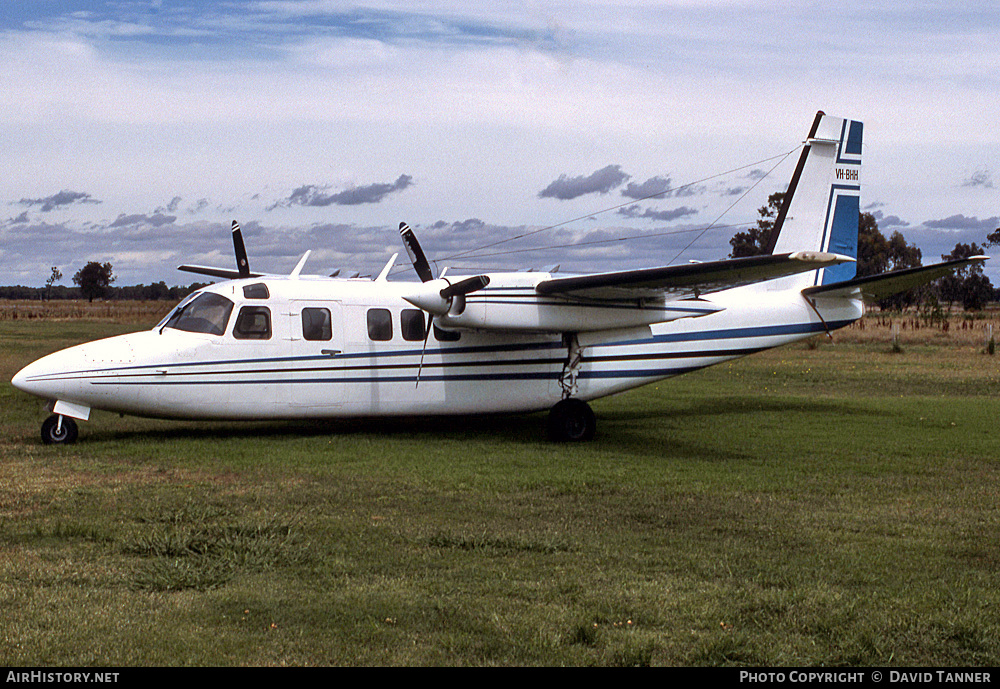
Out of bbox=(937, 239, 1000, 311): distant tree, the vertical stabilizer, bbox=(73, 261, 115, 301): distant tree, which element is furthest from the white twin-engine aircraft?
bbox=(73, 261, 115, 301): distant tree

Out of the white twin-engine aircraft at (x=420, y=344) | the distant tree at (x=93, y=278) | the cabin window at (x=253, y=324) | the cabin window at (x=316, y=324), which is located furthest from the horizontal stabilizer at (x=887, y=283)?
the distant tree at (x=93, y=278)

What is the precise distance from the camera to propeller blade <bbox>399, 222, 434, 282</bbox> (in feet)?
48.3

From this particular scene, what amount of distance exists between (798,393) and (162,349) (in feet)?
45.7

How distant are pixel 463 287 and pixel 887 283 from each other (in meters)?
7.08

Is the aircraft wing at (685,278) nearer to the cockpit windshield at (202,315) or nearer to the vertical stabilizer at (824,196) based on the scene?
the vertical stabilizer at (824,196)

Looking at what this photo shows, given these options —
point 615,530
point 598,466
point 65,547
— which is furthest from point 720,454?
point 65,547

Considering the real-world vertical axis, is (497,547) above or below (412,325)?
below

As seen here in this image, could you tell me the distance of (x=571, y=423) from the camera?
14367mm

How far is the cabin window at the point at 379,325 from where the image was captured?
14227 mm

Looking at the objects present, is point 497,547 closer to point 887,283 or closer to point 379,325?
point 379,325

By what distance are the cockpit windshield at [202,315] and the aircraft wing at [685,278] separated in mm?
4498

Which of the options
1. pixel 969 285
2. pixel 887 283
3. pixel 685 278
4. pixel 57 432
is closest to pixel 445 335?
pixel 685 278

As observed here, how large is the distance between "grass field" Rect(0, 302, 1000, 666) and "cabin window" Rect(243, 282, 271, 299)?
2057 millimetres

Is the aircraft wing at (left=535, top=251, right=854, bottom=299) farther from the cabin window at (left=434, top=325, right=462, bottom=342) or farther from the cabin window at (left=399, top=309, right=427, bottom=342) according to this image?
the cabin window at (left=399, top=309, right=427, bottom=342)
